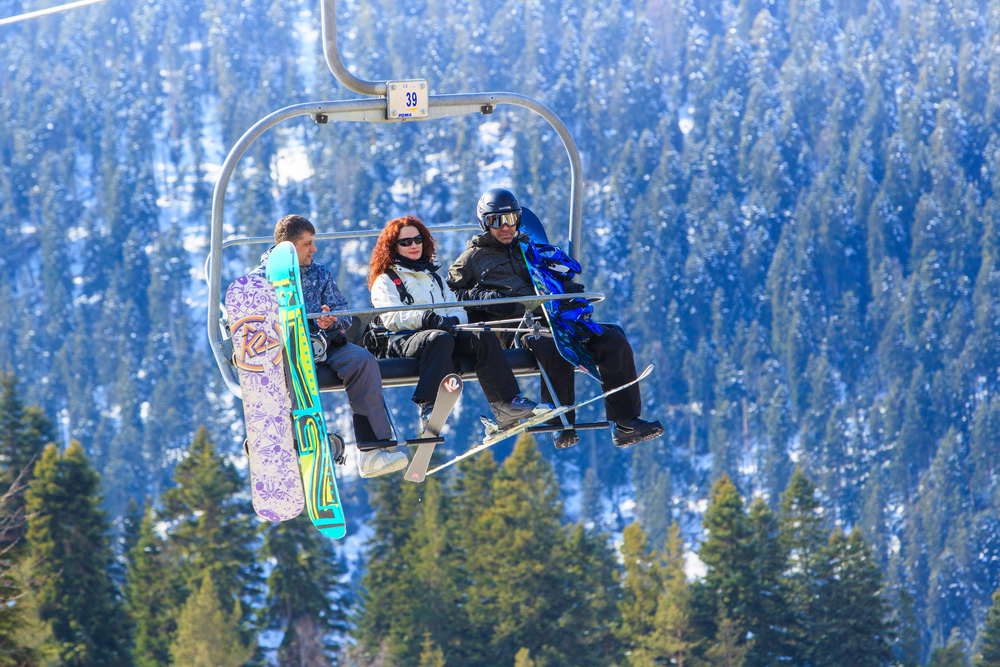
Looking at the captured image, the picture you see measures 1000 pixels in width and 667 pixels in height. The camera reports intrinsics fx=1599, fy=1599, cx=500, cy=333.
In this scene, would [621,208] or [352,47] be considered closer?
[621,208]

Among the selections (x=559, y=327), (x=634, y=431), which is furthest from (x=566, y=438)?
(x=559, y=327)

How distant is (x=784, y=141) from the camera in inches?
4963

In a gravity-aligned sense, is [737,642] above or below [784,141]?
below

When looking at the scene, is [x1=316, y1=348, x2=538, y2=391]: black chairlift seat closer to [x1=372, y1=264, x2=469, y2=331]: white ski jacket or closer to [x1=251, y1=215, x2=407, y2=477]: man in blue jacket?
[x1=251, y1=215, x2=407, y2=477]: man in blue jacket

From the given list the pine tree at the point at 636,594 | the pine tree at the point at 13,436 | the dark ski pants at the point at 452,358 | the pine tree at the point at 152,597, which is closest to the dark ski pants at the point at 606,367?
the dark ski pants at the point at 452,358

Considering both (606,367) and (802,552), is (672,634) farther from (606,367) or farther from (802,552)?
(606,367)

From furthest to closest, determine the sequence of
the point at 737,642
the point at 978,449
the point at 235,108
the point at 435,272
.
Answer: the point at 235,108 < the point at 978,449 < the point at 737,642 < the point at 435,272

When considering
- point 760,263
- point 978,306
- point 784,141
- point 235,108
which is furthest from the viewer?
point 235,108

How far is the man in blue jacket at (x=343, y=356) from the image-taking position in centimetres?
729

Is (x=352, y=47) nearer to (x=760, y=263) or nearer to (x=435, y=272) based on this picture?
(x=760, y=263)

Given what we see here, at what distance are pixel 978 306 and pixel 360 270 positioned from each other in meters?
43.0

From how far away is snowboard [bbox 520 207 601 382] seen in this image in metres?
7.81

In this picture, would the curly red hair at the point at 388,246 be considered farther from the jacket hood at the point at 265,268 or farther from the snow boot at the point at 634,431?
the snow boot at the point at 634,431

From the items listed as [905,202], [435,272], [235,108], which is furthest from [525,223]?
[235,108]
